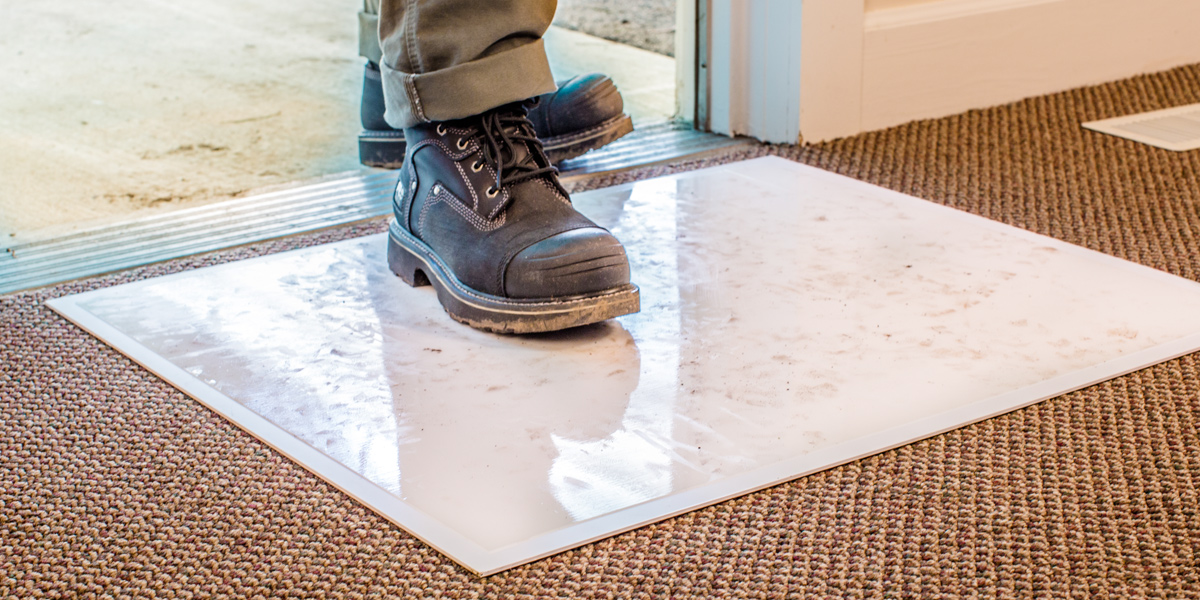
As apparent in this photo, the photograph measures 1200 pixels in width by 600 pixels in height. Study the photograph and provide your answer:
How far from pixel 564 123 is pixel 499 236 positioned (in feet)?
1.65

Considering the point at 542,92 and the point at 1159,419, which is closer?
the point at 1159,419

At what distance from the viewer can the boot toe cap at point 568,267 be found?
958 mm

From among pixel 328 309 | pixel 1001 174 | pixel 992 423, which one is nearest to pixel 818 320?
pixel 992 423

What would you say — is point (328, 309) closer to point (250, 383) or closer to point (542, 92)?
point (250, 383)

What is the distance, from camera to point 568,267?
0.96 m

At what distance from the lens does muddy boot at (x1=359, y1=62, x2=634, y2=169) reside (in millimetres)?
1467

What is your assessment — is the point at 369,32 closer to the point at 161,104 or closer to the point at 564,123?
the point at 564,123

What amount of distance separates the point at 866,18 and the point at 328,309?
101 centimetres

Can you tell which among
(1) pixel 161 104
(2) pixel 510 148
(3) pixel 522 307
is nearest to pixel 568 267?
(3) pixel 522 307

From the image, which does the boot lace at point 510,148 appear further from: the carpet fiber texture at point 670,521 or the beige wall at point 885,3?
the beige wall at point 885,3

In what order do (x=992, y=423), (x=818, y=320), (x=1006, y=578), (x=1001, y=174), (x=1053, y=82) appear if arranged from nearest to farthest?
1. (x=1006, y=578)
2. (x=992, y=423)
3. (x=818, y=320)
4. (x=1001, y=174)
5. (x=1053, y=82)

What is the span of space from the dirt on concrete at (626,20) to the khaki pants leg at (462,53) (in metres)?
1.27

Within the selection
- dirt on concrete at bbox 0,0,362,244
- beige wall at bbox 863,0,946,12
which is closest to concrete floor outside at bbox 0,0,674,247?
dirt on concrete at bbox 0,0,362,244

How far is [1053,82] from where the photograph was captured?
6.10 ft
